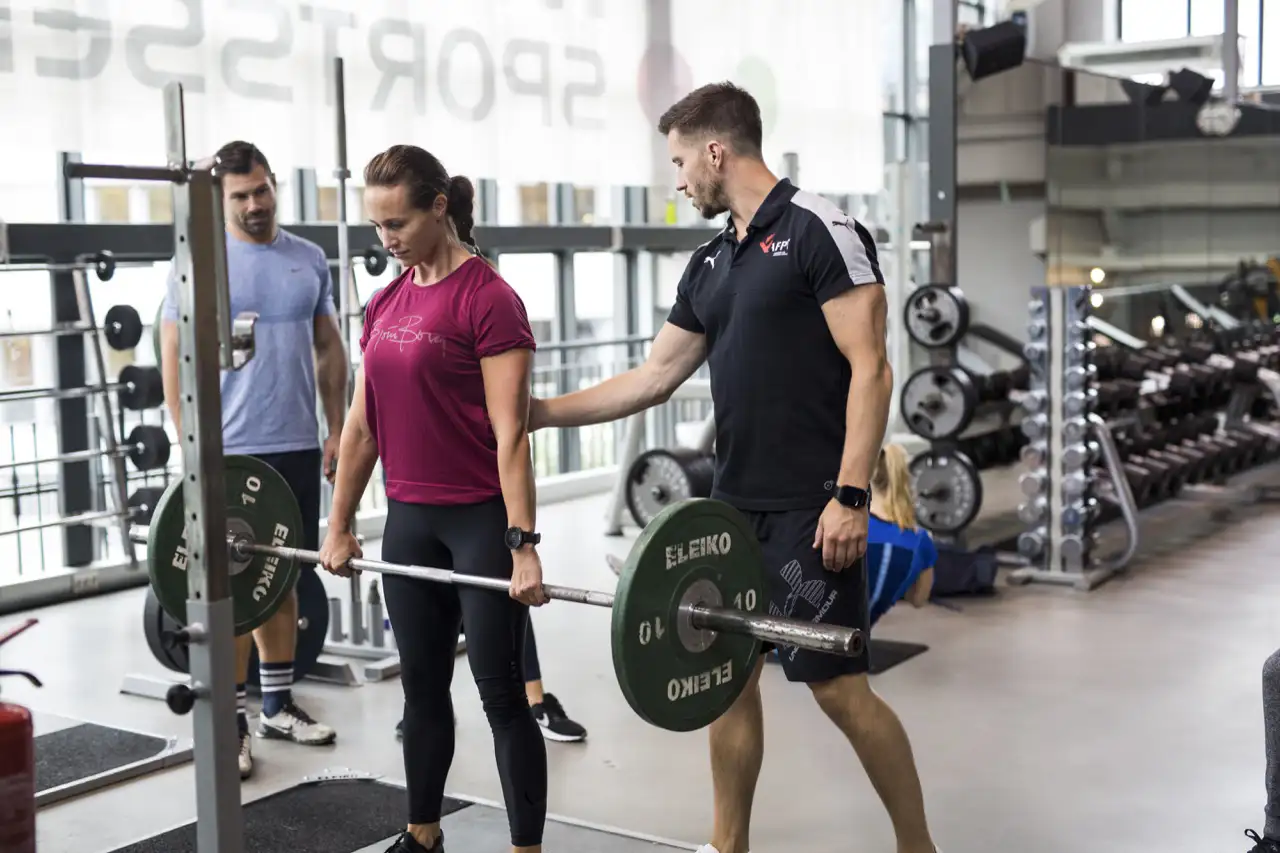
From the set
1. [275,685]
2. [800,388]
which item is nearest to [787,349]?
[800,388]

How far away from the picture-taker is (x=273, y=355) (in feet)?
10.9

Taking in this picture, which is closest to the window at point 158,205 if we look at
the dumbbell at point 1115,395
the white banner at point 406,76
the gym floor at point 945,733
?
the white banner at point 406,76

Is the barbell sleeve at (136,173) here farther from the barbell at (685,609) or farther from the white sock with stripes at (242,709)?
the white sock with stripes at (242,709)

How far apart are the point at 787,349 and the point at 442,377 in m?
0.54

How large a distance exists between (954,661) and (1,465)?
2.92 m

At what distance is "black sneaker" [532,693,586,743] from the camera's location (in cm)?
347

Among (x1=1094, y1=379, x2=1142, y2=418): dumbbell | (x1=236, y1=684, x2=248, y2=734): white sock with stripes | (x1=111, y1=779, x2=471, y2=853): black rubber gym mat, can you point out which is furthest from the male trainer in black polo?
(x1=1094, y1=379, x2=1142, y2=418): dumbbell

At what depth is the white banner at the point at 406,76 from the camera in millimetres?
4527

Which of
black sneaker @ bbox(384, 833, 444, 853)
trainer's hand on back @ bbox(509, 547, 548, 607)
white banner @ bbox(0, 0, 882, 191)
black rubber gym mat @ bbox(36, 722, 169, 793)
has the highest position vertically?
white banner @ bbox(0, 0, 882, 191)

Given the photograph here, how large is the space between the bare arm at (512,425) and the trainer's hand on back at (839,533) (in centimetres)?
45

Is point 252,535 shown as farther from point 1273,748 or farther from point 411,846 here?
point 1273,748

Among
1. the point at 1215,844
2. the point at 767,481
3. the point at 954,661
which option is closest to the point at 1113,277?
the point at 954,661

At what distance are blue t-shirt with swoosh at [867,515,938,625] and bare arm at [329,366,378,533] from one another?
1646 millimetres

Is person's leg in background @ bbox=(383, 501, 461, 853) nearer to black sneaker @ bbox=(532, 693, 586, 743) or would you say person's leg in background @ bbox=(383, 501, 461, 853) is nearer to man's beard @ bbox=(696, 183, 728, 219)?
man's beard @ bbox=(696, 183, 728, 219)
